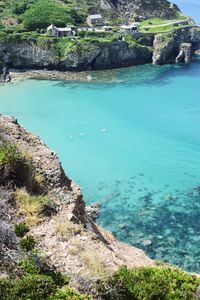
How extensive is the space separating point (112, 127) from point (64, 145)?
898 centimetres

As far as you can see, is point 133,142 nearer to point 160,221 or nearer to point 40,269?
point 160,221

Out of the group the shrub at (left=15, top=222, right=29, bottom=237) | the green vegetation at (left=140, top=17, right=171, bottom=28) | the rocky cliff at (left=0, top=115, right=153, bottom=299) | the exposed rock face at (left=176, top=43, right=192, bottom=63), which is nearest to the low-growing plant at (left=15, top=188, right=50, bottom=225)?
the rocky cliff at (left=0, top=115, right=153, bottom=299)

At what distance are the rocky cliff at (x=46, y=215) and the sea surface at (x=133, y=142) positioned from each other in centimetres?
1295

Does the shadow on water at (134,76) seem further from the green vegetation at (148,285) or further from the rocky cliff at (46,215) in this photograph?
the green vegetation at (148,285)

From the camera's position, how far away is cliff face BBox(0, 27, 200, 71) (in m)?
87.4

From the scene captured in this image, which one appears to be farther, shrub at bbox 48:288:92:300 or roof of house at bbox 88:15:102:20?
roof of house at bbox 88:15:102:20

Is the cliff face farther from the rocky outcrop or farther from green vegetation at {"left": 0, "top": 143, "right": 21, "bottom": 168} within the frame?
green vegetation at {"left": 0, "top": 143, "right": 21, "bottom": 168}

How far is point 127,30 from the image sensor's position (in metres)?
98.1

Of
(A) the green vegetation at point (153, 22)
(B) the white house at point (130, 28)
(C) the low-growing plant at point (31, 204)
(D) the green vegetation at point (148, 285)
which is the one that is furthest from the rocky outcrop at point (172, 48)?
(D) the green vegetation at point (148, 285)

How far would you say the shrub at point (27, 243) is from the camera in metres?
14.7

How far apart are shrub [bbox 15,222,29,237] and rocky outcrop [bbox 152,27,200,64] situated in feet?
271

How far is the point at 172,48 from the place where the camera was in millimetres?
97812

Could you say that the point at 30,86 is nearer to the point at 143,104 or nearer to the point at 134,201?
the point at 143,104

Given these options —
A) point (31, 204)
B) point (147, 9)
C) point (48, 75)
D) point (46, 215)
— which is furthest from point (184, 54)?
point (46, 215)
